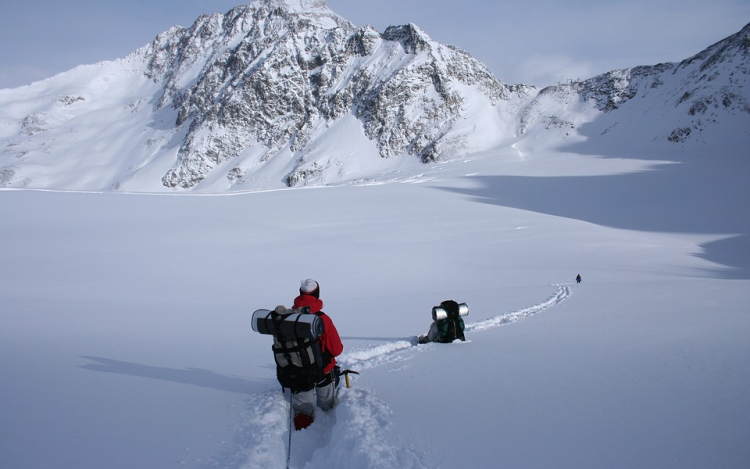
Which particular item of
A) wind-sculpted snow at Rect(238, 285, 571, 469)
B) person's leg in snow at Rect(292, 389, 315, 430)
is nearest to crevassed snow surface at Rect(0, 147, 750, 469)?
wind-sculpted snow at Rect(238, 285, 571, 469)

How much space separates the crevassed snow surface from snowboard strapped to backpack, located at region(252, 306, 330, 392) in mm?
398

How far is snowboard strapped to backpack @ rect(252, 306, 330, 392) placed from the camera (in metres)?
3.78

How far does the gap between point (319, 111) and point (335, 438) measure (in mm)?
104802

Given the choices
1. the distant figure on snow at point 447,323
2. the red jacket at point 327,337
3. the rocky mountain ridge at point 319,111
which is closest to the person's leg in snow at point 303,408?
the red jacket at point 327,337

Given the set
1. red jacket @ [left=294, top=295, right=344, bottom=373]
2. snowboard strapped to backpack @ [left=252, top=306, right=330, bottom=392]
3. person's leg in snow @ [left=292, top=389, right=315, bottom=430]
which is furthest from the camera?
red jacket @ [left=294, top=295, right=344, bottom=373]

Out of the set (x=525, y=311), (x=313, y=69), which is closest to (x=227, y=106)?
(x=313, y=69)

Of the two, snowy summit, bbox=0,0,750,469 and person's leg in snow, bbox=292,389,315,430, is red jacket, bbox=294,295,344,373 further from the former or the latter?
snowy summit, bbox=0,0,750,469

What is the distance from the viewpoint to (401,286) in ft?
43.8

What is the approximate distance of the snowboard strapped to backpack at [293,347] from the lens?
3776 millimetres

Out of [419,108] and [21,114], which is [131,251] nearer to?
[419,108]

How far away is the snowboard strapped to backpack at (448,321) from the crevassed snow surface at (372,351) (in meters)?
0.29

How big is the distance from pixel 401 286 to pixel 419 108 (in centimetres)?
8348

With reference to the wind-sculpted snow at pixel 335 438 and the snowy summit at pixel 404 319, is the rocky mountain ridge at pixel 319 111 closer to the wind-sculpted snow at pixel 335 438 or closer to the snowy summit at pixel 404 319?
the snowy summit at pixel 404 319

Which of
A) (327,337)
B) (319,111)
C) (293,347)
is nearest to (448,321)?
(327,337)
